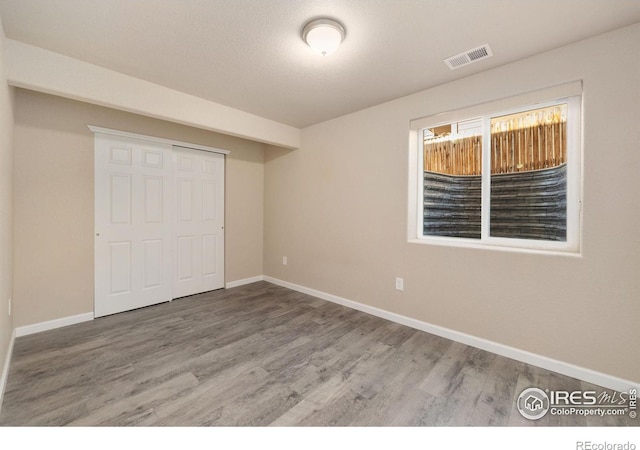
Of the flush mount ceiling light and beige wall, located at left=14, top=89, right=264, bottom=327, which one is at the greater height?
the flush mount ceiling light

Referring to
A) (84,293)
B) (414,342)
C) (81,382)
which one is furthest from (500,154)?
(84,293)

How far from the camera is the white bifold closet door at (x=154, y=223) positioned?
3.16m

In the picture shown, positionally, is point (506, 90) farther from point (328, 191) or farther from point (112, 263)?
point (112, 263)

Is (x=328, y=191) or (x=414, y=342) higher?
(x=328, y=191)

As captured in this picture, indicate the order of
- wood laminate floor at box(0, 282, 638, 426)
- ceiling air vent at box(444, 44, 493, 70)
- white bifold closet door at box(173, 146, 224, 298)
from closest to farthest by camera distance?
1. wood laminate floor at box(0, 282, 638, 426)
2. ceiling air vent at box(444, 44, 493, 70)
3. white bifold closet door at box(173, 146, 224, 298)

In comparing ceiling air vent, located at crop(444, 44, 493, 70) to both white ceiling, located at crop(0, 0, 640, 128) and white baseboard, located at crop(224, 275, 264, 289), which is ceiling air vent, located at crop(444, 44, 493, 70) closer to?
white ceiling, located at crop(0, 0, 640, 128)

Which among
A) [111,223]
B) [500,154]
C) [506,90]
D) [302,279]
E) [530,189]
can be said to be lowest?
[302,279]

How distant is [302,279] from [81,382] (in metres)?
2.66

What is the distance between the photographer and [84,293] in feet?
9.93

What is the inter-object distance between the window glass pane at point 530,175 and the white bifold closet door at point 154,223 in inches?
145

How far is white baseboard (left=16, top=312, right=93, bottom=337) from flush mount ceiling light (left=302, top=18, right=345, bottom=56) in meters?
3.60

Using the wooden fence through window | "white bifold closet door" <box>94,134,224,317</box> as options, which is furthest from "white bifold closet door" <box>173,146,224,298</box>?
the wooden fence through window

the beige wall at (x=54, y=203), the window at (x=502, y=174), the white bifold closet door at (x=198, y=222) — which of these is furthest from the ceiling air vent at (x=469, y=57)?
the beige wall at (x=54, y=203)

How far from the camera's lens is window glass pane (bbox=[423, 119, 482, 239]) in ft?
8.96
